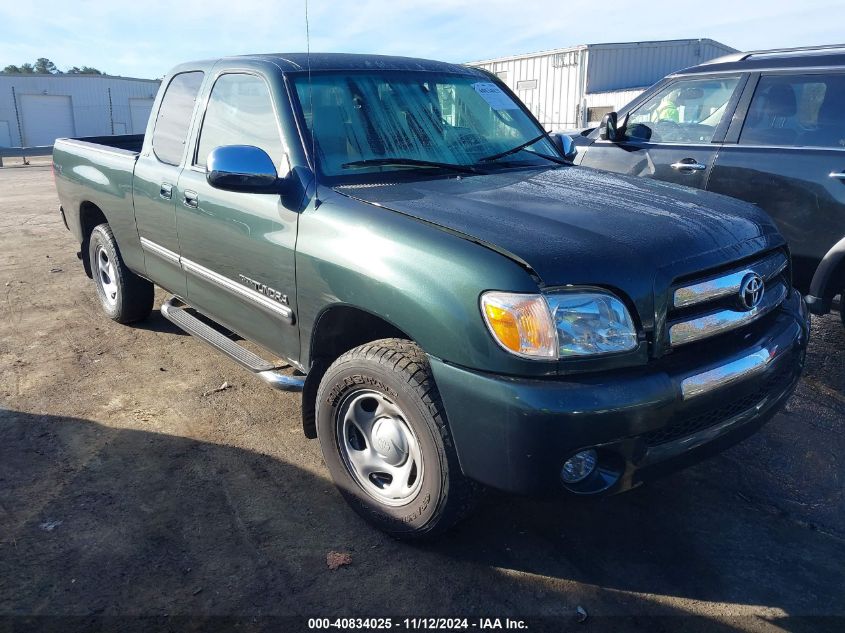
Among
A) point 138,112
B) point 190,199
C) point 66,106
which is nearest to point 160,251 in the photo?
point 190,199

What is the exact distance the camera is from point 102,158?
497cm

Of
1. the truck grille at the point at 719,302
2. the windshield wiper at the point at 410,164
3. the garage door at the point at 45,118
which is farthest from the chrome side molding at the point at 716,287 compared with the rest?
the garage door at the point at 45,118

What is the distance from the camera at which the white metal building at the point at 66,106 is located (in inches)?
1467

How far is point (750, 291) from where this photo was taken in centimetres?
262

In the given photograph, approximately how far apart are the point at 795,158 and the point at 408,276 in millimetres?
3414

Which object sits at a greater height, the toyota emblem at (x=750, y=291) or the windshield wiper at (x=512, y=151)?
the windshield wiper at (x=512, y=151)

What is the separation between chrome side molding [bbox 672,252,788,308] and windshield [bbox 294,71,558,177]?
1323 mm

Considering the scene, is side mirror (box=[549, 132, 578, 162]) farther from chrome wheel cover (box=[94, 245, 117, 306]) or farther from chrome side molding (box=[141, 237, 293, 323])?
chrome wheel cover (box=[94, 245, 117, 306])

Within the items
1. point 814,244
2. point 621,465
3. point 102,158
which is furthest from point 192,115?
point 814,244

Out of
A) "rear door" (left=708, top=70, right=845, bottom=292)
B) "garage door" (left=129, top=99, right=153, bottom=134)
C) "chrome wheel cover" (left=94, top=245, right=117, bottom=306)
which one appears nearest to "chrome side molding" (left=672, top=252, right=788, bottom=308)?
"rear door" (left=708, top=70, right=845, bottom=292)

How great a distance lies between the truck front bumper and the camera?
2186mm

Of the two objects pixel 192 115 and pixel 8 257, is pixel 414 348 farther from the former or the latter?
pixel 8 257

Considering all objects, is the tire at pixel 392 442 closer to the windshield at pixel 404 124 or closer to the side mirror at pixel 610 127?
the windshield at pixel 404 124

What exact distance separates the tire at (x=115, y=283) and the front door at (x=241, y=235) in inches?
51.7
